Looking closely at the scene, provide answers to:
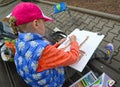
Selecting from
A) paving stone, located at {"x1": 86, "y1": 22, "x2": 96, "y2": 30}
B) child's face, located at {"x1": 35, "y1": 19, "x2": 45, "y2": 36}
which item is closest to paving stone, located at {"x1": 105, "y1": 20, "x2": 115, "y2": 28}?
paving stone, located at {"x1": 86, "y1": 22, "x2": 96, "y2": 30}

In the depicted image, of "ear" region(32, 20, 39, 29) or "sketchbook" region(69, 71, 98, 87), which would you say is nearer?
"ear" region(32, 20, 39, 29)

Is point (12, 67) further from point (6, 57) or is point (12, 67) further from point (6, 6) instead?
point (6, 6)

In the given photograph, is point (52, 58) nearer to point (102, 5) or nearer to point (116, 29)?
point (116, 29)

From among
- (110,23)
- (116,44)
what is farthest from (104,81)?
(110,23)

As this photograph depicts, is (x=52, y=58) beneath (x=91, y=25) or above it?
above

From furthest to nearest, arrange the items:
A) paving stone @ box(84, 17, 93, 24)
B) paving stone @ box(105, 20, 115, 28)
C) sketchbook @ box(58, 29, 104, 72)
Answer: paving stone @ box(84, 17, 93, 24) < paving stone @ box(105, 20, 115, 28) < sketchbook @ box(58, 29, 104, 72)

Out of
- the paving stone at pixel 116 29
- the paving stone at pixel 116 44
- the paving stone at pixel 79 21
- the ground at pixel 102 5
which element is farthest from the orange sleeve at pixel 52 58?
the paving stone at pixel 79 21

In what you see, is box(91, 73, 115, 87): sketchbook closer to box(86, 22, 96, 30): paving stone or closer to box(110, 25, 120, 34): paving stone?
box(110, 25, 120, 34): paving stone

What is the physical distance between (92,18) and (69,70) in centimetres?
320

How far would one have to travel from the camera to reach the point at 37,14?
2512 mm

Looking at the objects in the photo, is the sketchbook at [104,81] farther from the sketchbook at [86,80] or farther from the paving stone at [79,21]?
the paving stone at [79,21]

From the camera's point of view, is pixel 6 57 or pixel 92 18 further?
pixel 92 18

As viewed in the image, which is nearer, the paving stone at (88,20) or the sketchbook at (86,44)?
the sketchbook at (86,44)

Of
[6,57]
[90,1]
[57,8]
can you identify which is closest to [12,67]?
[6,57]
